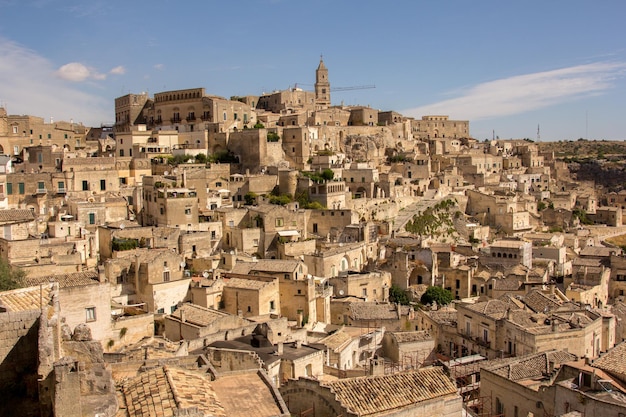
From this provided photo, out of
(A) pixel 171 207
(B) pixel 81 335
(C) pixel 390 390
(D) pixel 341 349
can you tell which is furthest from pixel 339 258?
(B) pixel 81 335

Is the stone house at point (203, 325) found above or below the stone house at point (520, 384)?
above

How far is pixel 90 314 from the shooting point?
16875mm

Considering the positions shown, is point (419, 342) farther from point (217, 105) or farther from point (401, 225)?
point (217, 105)

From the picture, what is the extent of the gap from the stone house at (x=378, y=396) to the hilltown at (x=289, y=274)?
45 mm

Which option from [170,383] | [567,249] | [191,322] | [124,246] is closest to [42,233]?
[124,246]

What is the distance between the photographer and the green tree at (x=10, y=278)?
53.9 ft

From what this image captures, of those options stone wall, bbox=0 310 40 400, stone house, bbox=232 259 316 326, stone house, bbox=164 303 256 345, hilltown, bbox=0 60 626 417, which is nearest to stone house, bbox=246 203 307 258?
hilltown, bbox=0 60 626 417

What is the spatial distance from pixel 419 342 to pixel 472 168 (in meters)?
36.6

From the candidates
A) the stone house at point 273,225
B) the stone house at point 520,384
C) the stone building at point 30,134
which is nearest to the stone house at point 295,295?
the stone house at point 273,225

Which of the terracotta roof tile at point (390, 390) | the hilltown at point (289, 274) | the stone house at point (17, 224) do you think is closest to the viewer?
the hilltown at point (289, 274)

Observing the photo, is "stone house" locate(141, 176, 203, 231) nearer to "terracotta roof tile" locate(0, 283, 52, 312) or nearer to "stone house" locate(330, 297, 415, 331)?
"stone house" locate(330, 297, 415, 331)

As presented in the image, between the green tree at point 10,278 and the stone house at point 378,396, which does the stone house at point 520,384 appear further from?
the green tree at point 10,278

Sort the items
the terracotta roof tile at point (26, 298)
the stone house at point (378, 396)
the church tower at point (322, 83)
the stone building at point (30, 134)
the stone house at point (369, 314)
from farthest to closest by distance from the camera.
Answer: the church tower at point (322, 83), the stone building at point (30, 134), the stone house at point (369, 314), the stone house at point (378, 396), the terracotta roof tile at point (26, 298)

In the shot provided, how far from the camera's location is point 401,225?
131 ft
